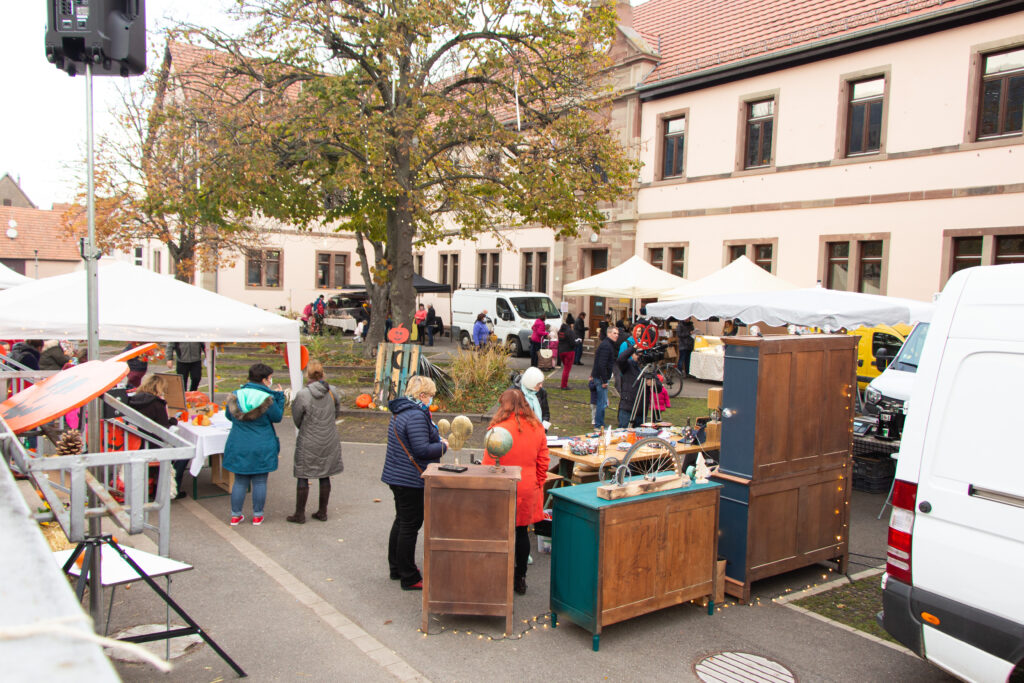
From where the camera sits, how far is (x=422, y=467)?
19.0ft

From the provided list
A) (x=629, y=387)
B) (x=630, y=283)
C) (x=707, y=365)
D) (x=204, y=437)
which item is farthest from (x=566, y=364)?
(x=204, y=437)

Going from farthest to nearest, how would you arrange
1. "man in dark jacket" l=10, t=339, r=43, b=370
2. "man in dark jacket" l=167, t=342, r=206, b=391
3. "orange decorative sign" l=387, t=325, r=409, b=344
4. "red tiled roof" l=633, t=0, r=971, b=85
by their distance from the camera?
"red tiled roof" l=633, t=0, r=971, b=85 → "orange decorative sign" l=387, t=325, r=409, b=344 → "man in dark jacket" l=167, t=342, r=206, b=391 → "man in dark jacket" l=10, t=339, r=43, b=370

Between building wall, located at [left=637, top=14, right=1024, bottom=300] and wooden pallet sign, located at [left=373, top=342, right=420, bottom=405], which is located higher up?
building wall, located at [left=637, top=14, right=1024, bottom=300]

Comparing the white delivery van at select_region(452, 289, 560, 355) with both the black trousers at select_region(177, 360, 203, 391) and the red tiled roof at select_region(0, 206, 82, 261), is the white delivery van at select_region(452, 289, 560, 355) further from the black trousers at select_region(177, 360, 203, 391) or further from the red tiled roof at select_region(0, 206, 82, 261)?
the red tiled roof at select_region(0, 206, 82, 261)

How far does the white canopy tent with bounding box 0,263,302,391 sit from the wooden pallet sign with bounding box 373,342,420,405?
169 inches

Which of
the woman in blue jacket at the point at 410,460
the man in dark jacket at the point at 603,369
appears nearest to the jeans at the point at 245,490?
the woman in blue jacket at the point at 410,460

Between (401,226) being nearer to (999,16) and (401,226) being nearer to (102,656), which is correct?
(999,16)

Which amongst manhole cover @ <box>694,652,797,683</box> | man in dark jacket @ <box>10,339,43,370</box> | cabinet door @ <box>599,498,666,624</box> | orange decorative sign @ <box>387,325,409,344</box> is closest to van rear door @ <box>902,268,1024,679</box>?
manhole cover @ <box>694,652,797,683</box>

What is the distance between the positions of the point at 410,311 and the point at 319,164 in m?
3.97

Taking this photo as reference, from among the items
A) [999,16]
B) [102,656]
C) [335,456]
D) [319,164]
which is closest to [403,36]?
[319,164]

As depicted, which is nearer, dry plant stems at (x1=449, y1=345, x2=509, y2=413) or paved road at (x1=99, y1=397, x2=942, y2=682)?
paved road at (x1=99, y1=397, x2=942, y2=682)

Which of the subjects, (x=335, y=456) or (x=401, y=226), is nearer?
(x=335, y=456)

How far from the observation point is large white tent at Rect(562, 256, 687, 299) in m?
17.5

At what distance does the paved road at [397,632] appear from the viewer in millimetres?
4668
